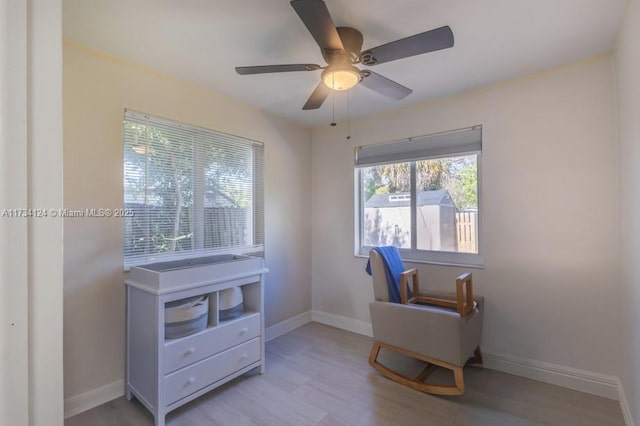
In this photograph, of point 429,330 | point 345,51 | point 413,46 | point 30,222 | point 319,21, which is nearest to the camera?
Result: point 30,222

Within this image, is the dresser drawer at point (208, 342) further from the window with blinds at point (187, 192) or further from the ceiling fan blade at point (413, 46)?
the ceiling fan blade at point (413, 46)

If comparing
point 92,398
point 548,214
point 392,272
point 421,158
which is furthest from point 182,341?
point 548,214

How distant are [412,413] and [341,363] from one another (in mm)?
753

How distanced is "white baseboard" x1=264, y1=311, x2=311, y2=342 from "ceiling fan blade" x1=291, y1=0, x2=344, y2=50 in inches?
101

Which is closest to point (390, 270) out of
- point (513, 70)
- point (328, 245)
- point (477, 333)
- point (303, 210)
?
point (477, 333)

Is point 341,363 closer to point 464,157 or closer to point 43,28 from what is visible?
point 464,157

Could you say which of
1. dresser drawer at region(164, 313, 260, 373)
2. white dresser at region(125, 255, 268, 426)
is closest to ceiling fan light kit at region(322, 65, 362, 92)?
white dresser at region(125, 255, 268, 426)

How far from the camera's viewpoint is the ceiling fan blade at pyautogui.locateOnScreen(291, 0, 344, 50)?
4.06ft

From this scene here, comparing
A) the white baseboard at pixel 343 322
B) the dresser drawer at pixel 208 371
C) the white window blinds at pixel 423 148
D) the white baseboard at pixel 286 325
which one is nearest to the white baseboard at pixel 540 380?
the dresser drawer at pixel 208 371

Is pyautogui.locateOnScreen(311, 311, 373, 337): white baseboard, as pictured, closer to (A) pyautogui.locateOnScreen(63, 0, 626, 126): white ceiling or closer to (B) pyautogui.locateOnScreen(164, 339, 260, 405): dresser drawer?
(B) pyautogui.locateOnScreen(164, 339, 260, 405): dresser drawer

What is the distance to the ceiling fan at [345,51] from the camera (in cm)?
133

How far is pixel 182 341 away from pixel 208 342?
0.19 m

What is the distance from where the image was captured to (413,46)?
1490mm

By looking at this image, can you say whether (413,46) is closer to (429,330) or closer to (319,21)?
(319,21)
